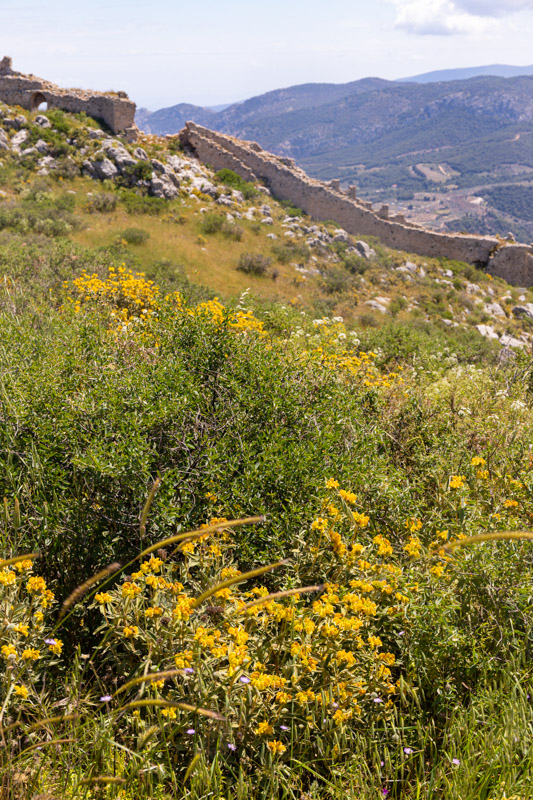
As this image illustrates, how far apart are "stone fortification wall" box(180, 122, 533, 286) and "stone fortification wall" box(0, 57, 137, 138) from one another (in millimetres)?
4893

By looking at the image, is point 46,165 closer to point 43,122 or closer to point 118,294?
point 43,122

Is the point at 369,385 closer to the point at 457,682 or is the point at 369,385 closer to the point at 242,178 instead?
the point at 457,682

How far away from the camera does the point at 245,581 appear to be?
319 centimetres

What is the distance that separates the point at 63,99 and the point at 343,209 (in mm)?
17464

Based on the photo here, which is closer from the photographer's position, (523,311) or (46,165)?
(46,165)

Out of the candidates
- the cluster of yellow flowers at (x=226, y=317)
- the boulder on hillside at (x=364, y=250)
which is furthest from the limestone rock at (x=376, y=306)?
the cluster of yellow flowers at (x=226, y=317)

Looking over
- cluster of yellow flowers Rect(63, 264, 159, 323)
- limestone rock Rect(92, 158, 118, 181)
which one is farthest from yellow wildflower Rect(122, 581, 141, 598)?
limestone rock Rect(92, 158, 118, 181)

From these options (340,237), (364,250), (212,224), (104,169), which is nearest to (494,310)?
(364,250)

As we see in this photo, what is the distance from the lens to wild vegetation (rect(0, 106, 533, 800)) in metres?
2.14

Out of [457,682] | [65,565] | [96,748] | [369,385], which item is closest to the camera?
[96,748]

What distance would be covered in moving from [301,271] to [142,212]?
25.0 feet

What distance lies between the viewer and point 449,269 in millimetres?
28297

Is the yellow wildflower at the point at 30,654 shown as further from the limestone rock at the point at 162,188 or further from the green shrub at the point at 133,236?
the limestone rock at the point at 162,188

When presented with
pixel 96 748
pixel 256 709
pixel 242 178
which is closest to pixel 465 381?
pixel 256 709
